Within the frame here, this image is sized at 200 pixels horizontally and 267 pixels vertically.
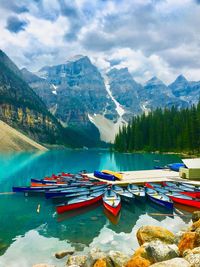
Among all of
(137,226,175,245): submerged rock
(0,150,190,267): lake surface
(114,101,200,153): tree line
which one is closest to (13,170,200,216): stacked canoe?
(0,150,190,267): lake surface

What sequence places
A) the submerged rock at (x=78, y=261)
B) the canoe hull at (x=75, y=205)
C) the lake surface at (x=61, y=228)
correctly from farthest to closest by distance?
1. the canoe hull at (x=75, y=205)
2. the lake surface at (x=61, y=228)
3. the submerged rock at (x=78, y=261)

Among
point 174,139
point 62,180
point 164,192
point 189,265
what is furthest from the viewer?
point 174,139

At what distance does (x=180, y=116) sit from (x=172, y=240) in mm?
148171

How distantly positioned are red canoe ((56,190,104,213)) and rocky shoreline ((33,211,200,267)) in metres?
13.5

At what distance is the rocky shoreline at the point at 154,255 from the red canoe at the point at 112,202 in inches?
491

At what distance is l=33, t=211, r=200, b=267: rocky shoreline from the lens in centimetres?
1371

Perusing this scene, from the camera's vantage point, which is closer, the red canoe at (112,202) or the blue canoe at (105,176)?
the red canoe at (112,202)

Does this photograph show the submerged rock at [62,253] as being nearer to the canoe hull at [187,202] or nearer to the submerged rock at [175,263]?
the submerged rock at [175,263]

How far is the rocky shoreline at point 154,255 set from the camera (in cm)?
1371

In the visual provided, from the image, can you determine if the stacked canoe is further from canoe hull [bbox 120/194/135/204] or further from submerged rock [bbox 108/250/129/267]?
submerged rock [bbox 108/250/129/267]

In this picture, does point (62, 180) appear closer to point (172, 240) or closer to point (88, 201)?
point (88, 201)

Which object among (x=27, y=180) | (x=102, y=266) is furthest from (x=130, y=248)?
(x=27, y=180)

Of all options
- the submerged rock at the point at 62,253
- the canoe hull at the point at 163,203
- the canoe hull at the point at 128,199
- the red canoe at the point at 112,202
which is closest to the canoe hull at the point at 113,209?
the red canoe at the point at 112,202

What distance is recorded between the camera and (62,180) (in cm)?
5559
